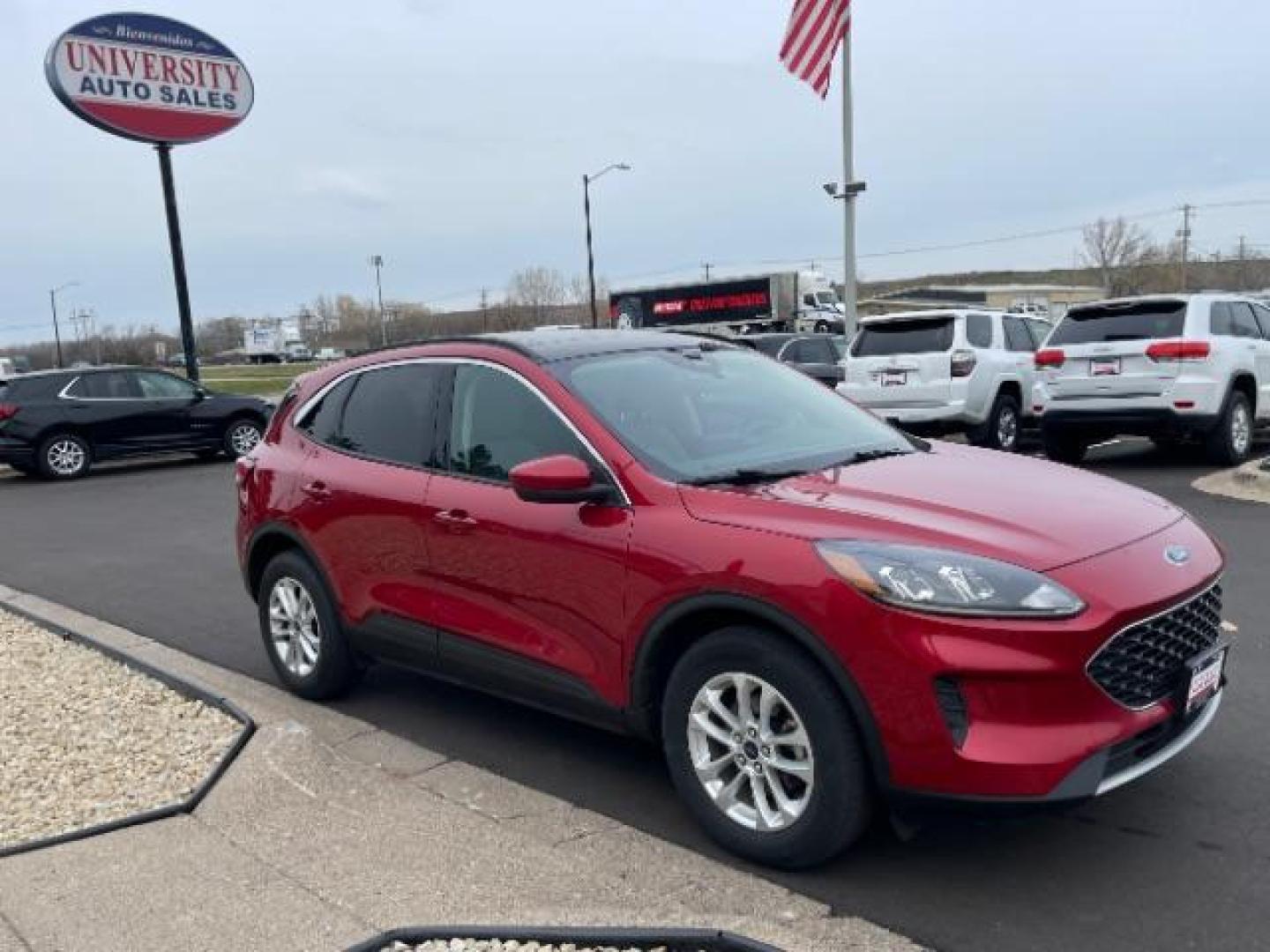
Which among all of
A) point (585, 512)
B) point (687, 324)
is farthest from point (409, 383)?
point (687, 324)

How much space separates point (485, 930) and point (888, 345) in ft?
35.1

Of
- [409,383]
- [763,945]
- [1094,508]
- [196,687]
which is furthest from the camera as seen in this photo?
[196,687]

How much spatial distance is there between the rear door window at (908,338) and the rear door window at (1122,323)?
4.74 ft

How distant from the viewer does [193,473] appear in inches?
658

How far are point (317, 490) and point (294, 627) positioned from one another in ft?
2.47

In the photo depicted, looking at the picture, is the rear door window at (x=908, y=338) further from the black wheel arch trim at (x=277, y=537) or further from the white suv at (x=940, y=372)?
the black wheel arch trim at (x=277, y=537)

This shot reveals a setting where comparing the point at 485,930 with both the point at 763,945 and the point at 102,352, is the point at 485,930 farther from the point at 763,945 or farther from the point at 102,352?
the point at 102,352

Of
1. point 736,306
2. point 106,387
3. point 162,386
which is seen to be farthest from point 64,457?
point 736,306

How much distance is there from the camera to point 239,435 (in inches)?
721

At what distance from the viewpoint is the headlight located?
310cm

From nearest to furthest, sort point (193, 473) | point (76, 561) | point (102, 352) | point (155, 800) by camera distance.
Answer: point (155, 800) → point (76, 561) → point (193, 473) → point (102, 352)

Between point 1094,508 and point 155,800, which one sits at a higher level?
point 1094,508

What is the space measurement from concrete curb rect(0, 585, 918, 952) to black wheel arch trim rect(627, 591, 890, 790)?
1.33 feet

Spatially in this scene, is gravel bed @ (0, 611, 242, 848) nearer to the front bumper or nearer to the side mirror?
the side mirror
